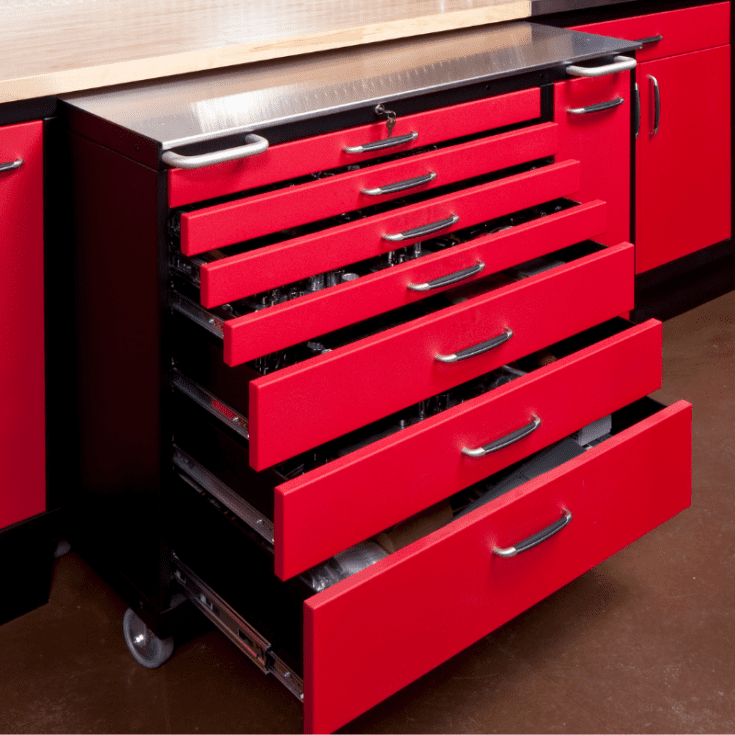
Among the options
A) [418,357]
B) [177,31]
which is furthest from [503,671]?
[177,31]

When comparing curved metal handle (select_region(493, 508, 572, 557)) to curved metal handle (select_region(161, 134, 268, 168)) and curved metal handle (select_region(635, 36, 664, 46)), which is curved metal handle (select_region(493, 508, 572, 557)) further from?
curved metal handle (select_region(635, 36, 664, 46))

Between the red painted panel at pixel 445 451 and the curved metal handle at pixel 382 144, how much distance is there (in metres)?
0.39

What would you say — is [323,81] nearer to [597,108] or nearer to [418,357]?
[418,357]

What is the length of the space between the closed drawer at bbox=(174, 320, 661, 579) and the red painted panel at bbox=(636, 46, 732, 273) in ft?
3.10

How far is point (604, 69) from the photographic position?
1764 mm

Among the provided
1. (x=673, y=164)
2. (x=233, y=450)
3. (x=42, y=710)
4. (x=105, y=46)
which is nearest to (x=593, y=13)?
(x=673, y=164)

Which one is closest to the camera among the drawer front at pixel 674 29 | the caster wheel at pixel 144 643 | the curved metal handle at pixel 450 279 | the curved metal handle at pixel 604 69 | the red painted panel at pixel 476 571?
the red painted panel at pixel 476 571

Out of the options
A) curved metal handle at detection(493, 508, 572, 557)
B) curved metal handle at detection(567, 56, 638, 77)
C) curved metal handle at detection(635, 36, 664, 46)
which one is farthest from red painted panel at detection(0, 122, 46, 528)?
curved metal handle at detection(635, 36, 664, 46)

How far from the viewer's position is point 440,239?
163cm

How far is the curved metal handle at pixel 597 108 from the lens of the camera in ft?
6.13

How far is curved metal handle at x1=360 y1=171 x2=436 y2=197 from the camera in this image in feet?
4.76

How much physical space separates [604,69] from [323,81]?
517 mm

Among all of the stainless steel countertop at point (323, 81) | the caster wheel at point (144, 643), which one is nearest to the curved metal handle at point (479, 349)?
the stainless steel countertop at point (323, 81)

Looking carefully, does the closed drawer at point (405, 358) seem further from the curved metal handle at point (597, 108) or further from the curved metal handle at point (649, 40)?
the curved metal handle at point (649, 40)
